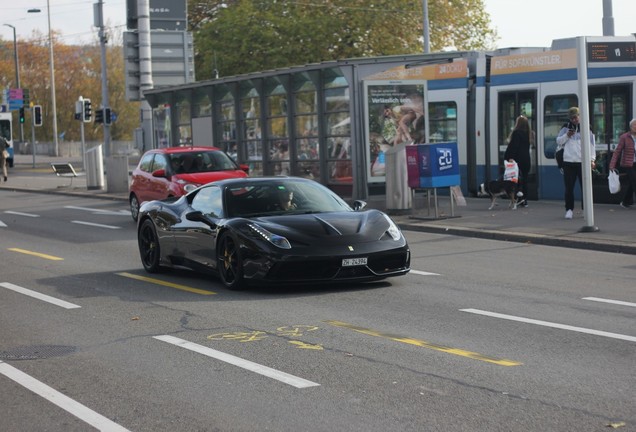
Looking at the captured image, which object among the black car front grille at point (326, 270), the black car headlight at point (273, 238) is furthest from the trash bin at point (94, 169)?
the black car front grille at point (326, 270)

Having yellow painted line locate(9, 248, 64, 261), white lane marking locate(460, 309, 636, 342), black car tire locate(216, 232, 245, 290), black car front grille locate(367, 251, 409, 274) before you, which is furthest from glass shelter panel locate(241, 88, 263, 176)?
white lane marking locate(460, 309, 636, 342)

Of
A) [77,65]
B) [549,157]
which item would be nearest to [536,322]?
[549,157]

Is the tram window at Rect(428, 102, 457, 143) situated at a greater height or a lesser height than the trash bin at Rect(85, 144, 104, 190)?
greater

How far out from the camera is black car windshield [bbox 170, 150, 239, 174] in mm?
23078

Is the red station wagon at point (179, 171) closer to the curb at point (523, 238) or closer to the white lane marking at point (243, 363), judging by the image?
the curb at point (523, 238)

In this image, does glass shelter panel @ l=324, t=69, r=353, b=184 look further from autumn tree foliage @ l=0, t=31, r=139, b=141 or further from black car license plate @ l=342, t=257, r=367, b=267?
autumn tree foliage @ l=0, t=31, r=139, b=141

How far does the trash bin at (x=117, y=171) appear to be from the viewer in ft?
116

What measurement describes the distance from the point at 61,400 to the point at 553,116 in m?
18.8

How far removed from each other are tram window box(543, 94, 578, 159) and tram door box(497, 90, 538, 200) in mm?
311

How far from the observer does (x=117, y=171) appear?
1396 inches

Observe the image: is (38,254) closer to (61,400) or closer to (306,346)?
(306,346)

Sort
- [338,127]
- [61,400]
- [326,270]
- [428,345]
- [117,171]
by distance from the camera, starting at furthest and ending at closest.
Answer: [117,171], [338,127], [326,270], [428,345], [61,400]

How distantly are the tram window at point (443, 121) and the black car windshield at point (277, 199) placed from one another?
1475cm

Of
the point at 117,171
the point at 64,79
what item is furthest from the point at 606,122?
the point at 64,79
